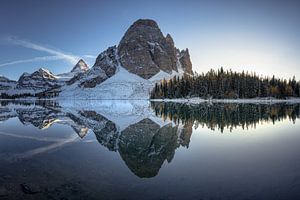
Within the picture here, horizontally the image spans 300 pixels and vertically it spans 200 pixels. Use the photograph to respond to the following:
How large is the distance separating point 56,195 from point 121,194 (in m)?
2.05

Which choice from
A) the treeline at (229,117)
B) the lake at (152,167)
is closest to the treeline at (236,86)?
the treeline at (229,117)

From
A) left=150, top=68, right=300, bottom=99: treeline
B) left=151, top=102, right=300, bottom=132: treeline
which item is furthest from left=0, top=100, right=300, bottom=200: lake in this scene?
left=150, top=68, right=300, bottom=99: treeline

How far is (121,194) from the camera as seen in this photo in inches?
314

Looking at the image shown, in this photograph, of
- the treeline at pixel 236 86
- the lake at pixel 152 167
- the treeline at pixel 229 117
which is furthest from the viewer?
the treeline at pixel 236 86

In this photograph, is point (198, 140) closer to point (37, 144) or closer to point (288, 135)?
point (288, 135)

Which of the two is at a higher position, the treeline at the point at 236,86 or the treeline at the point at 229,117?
the treeline at the point at 236,86

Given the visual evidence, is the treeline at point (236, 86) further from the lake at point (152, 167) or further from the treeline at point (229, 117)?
the lake at point (152, 167)

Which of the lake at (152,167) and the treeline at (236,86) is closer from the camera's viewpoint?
the lake at (152,167)

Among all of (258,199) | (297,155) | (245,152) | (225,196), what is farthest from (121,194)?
(297,155)

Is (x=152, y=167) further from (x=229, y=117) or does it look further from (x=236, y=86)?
(x=236, y=86)

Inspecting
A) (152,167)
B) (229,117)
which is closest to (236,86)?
(229,117)

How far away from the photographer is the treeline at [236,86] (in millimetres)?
104000

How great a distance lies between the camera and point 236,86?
105312 millimetres

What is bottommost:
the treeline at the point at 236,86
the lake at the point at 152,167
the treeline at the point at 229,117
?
the lake at the point at 152,167
